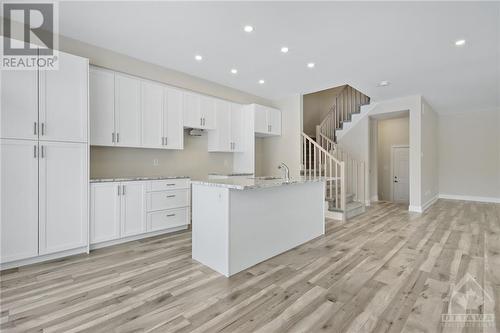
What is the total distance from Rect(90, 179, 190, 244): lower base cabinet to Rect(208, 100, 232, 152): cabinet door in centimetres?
123

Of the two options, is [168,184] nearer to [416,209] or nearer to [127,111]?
[127,111]

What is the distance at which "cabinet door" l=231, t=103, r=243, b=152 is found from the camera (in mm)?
5363

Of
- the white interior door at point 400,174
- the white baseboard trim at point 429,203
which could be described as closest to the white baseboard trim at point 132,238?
the white baseboard trim at point 429,203

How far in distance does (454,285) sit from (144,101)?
4562 mm

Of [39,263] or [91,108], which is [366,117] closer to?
[91,108]

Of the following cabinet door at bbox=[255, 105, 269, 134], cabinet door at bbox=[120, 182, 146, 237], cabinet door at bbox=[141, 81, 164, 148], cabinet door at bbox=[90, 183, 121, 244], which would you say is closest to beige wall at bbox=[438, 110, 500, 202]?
cabinet door at bbox=[255, 105, 269, 134]

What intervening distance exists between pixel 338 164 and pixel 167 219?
3.63 m

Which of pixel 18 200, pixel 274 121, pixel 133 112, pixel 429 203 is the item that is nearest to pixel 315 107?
pixel 274 121

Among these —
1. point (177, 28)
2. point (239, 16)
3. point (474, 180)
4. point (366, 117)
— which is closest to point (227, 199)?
point (239, 16)

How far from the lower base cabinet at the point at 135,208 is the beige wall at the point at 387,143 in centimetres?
750

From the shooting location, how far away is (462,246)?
11.2ft

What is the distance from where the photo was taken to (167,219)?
397 cm

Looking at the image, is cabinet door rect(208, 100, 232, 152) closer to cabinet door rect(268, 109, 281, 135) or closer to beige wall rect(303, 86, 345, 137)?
cabinet door rect(268, 109, 281, 135)

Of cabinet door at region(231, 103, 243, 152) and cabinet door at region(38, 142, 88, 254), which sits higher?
cabinet door at region(231, 103, 243, 152)
